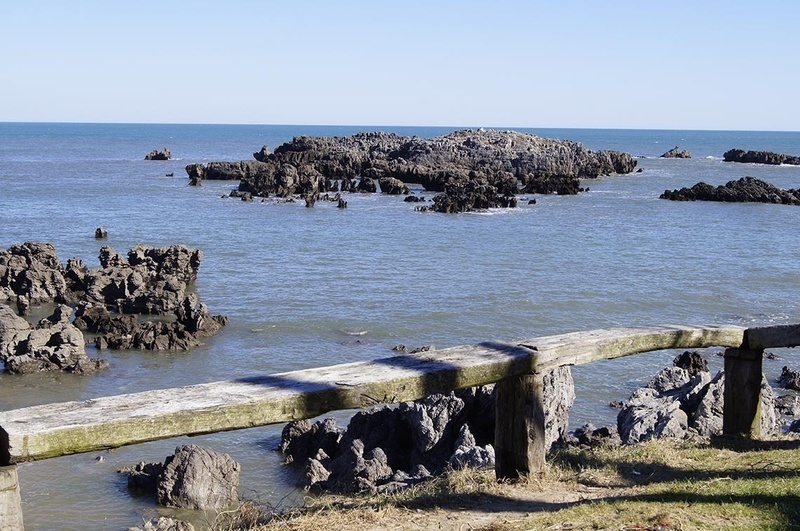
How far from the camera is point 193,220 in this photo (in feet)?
142

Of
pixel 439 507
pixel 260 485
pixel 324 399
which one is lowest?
pixel 260 485

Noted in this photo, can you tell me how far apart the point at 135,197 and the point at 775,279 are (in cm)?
3859

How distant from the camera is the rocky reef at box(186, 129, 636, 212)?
57719mm

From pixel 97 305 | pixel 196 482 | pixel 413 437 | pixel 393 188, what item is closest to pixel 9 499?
pixel 196 482

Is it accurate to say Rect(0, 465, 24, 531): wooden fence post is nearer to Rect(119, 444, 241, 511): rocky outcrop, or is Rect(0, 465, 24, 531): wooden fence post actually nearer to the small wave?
Rect(119, 444, 241, 511): rocky outcrop

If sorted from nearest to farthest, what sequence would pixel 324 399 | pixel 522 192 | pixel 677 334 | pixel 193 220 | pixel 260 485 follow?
pixel 324 399 < pixel 677 334 < pixel 260 485 < pixel 193 220 < pixel 522 192

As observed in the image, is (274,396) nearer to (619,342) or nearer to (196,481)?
(619,342)

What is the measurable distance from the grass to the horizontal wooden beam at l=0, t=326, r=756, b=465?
2.70 ft

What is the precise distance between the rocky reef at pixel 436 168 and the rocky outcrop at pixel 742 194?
755 cm

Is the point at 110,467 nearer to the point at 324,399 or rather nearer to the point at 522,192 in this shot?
the point at 324,399

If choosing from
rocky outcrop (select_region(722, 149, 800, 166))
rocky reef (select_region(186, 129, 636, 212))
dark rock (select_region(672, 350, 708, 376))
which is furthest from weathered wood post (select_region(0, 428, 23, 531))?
rocky outcrop (select_region(722, 149, 800, 166))

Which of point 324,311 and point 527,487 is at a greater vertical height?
point 527,487

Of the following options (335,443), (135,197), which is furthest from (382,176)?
(335,443)

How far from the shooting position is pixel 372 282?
27344 mm
